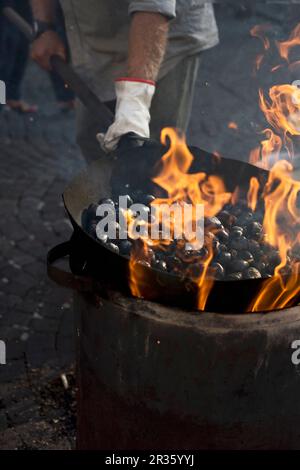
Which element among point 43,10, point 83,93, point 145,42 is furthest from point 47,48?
point 145,42

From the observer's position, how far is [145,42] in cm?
405

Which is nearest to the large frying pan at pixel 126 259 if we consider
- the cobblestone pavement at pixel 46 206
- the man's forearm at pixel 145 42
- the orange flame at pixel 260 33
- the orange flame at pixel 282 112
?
the orange flame at pixel 282 112

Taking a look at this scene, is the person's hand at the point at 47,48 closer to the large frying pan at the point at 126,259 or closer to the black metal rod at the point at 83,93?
the black metal rod at the point at 83,93

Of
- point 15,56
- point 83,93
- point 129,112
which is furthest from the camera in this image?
point 15,56

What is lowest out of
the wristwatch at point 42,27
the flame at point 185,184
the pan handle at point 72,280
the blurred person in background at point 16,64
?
the blurred person in background at point 16,64

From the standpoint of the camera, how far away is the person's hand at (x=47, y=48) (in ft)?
16.1

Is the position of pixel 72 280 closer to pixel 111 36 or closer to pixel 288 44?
pixel 111 36

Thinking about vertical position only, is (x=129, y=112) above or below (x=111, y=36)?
below

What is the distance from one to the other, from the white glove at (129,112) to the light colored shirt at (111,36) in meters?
0.97

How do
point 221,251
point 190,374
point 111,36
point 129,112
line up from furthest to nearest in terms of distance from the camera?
point 111,36 < point 129,112 < point 221,251 < point 190,374

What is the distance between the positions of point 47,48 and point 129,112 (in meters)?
1.48

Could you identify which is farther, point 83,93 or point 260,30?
point 260,30

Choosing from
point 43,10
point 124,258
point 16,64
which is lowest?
point 16,64

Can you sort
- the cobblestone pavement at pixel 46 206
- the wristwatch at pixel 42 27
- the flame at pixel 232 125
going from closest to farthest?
the cobblestone pavement at pixel 46 206
the wristwatch at pixel 42 27
the flame at pixel 232 125
